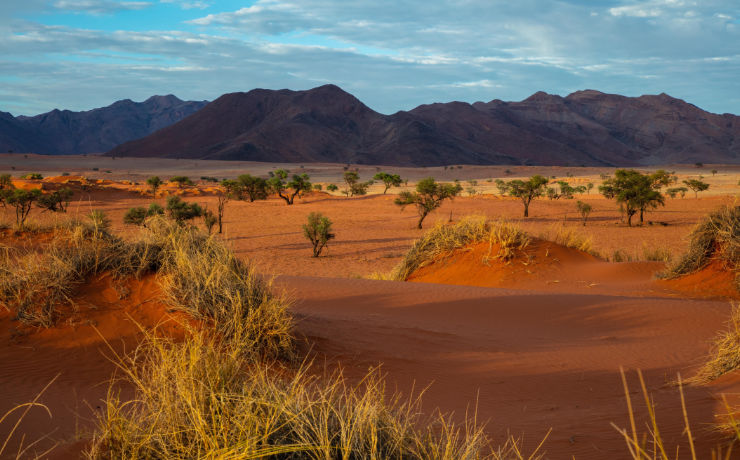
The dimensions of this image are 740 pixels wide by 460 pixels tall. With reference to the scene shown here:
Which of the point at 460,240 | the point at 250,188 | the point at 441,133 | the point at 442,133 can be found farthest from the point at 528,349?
the point at 442,133

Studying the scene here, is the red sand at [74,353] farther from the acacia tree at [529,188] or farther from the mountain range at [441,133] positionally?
the mountain range at [441,133]

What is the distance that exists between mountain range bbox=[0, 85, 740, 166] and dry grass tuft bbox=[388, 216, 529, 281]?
121 m

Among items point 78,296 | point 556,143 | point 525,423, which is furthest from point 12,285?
point 556,143

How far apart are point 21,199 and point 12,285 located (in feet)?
85.2

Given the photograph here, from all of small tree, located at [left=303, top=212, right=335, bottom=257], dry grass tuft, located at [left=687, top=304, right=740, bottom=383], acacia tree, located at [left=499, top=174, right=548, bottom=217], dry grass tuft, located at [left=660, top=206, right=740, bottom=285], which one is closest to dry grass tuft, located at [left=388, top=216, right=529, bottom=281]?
dry grass tuft, located at [left=660, top=206, right=740, bottom=285]

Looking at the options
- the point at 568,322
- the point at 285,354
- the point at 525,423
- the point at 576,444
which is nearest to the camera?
the point at 576,444

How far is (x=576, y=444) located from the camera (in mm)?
4469

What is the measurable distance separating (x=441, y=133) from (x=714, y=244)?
5800 inches

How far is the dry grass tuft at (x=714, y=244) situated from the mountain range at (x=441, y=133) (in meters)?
124

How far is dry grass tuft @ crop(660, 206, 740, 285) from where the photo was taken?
13.2 meters

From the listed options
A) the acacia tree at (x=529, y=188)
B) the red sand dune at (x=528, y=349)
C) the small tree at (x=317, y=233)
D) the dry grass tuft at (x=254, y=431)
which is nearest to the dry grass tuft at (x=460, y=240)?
the red sand dune at (x=528, y=349)

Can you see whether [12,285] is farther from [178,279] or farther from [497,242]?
[497,242]

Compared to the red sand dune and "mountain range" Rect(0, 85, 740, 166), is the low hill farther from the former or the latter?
the red sand dune

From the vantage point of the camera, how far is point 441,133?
158 metres
